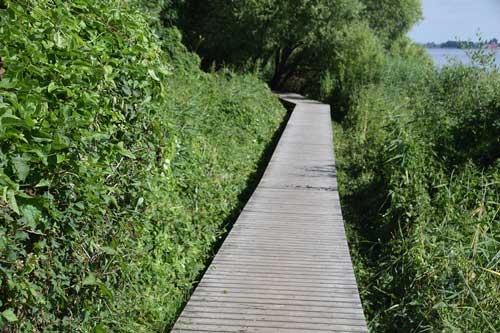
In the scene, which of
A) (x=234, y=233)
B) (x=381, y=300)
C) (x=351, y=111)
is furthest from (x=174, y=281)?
(x=351, y=111)

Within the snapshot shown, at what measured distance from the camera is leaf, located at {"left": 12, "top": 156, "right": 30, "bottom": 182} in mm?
2340

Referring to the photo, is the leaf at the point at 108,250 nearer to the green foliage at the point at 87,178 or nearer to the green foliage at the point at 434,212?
the green foliage at the point at 87,178

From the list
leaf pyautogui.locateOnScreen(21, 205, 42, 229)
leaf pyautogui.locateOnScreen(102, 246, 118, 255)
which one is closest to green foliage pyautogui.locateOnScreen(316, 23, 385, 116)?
leaf pyautogui.locateOnScreen(102, 246, 118, 255)

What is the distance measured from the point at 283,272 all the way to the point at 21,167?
3.02 meters

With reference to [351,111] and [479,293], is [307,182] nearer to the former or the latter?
[479,293]

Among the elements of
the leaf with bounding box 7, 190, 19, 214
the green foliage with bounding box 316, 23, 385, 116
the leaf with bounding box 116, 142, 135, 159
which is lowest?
the leaf with bounding box 7, 190, 19, 214

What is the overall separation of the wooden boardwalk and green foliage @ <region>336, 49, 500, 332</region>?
47 cm

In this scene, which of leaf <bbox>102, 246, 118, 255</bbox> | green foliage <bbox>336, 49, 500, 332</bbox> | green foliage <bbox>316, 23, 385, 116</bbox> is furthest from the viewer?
green foliage <bbox>316, 23, 385, 116</bbox>

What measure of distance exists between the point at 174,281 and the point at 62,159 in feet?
8.55

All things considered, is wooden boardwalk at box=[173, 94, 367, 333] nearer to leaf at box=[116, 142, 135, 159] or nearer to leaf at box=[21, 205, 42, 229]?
leaf at box=[116, 142, 135, 159]

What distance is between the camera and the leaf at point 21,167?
2340 millimetres

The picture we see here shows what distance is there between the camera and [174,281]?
4949 millimetres

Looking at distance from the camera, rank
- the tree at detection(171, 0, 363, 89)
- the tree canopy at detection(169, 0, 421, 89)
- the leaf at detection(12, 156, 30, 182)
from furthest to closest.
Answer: the tree at detection(171, 0, 363, 89) < the tree canopy at detection(169, 0, 421, 89) < the leaf at detection(12, 156, 30, 182)

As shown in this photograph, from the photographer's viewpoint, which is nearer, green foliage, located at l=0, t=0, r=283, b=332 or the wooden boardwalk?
green foliage, located at l=0, t=0, r=283, b=332
